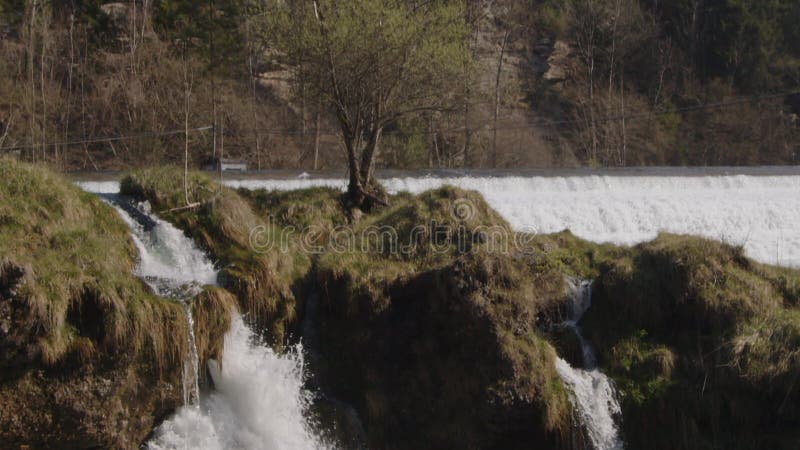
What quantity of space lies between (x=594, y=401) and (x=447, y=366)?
168 cm

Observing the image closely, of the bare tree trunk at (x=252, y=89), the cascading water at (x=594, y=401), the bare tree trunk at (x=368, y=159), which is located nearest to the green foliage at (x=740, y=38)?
the bare tree trunk at (x=252, y=89)

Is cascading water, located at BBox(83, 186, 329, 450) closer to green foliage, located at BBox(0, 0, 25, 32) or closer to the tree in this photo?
the tree

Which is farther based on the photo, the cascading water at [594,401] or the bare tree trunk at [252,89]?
the bare tree trunk at [252,89]

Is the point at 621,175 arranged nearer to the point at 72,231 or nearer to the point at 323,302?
the point at 323,302

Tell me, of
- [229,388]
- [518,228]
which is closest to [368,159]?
[518,228]

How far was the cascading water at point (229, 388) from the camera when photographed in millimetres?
8469

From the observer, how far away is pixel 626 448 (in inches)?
359

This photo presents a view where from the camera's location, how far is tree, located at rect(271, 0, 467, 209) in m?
12.4

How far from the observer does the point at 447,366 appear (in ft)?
30.2

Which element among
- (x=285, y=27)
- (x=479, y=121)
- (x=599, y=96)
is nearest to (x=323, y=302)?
(x=285, y=27)

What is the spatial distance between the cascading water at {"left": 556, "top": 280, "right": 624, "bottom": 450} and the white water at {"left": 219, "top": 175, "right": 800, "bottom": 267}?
16.5 ft

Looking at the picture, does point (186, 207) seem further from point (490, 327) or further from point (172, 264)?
point (490, 327)

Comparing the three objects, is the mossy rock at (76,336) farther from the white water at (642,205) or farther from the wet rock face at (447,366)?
the white water at (642,205)

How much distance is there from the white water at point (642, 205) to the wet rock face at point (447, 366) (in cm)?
482
